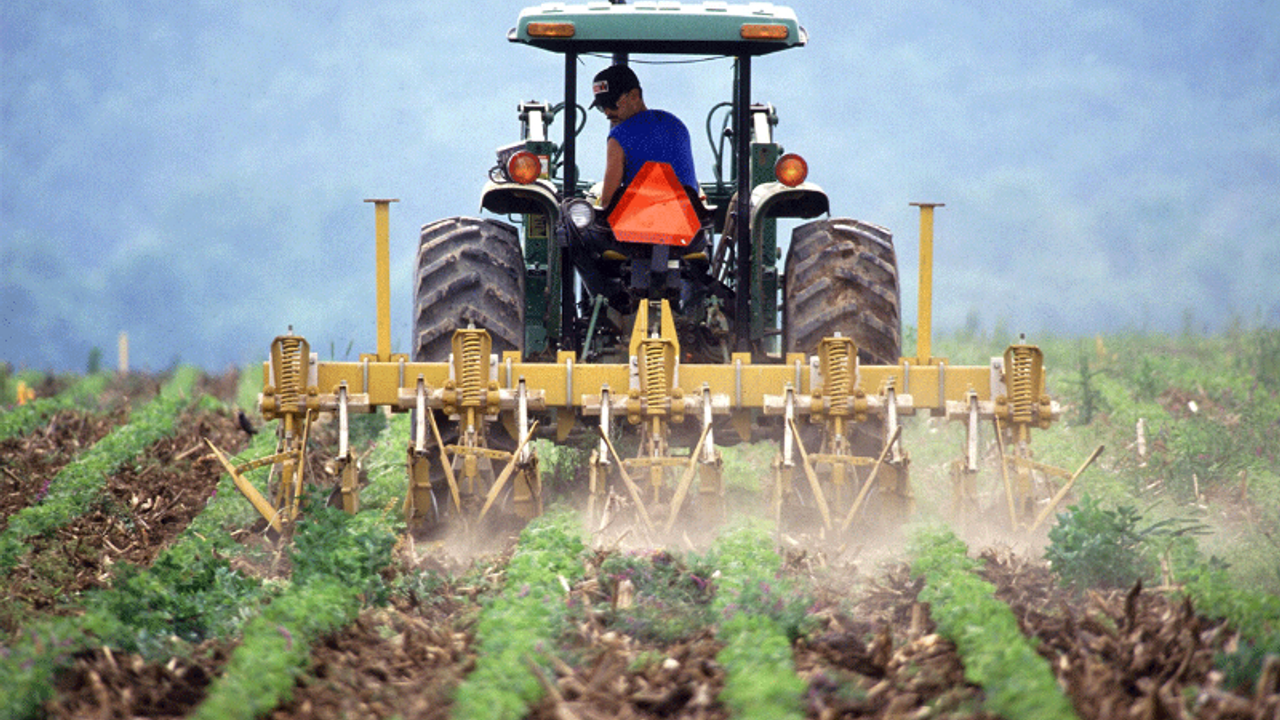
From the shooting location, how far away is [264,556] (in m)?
7.12

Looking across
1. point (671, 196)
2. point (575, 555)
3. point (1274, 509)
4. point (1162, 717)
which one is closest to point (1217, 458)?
point (1274, 509)

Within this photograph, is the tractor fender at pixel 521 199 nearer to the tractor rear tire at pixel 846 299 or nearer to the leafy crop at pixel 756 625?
the tractor rear tire at pixel 846 299

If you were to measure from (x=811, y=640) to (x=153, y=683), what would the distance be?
231cm

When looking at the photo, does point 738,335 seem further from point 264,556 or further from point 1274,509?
point 1274,509

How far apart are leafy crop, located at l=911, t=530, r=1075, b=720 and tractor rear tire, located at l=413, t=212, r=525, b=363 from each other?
2.83 metres

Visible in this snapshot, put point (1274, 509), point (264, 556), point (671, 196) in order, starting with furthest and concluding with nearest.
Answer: point (1274, 509), point (671, 196), point (264, 556)

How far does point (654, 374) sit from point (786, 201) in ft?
5.67

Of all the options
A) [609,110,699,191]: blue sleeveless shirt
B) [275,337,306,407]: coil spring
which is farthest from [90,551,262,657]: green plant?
[609,110,699,191]: blue sleeveless shirt

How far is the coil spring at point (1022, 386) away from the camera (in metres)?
7.67

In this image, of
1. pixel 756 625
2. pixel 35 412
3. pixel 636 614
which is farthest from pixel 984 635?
pixel 35 412

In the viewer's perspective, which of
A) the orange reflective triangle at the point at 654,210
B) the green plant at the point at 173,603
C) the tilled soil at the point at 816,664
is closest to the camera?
the tilled soil at the point at 816,664

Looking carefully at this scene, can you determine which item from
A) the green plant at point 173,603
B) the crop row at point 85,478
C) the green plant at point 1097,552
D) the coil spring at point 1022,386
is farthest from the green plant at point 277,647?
the coil spring at point 1022,386

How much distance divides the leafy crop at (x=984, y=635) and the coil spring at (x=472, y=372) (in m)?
2.36

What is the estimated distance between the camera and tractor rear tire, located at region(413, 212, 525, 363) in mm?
8195
